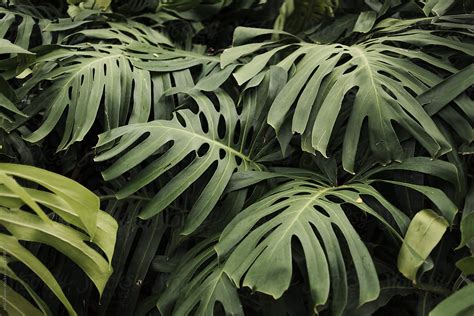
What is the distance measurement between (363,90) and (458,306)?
1.44 feet

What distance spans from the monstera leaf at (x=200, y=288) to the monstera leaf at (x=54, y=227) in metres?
0.12

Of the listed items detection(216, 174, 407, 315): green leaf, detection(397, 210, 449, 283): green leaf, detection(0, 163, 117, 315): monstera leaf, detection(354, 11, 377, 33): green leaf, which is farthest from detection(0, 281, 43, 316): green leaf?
detection(354, 11, 377, 33): green leaf

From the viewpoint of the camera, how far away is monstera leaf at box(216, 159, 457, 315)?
0.86m

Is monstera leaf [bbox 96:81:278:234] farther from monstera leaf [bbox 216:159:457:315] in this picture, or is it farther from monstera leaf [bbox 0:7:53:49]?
monstera leaf [bbox 0:7:53:49]

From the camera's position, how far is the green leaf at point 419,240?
2.94 ft

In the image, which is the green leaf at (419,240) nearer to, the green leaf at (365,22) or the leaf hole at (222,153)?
the leaf hole at (222,153)

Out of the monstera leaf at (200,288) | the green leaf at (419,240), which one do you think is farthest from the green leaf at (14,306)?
the green leaf at (419,240)

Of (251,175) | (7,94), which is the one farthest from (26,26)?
(251,175)

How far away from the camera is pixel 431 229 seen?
0.93 m

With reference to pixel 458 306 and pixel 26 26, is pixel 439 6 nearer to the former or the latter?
pixel 458 306

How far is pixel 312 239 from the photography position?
3.01ft

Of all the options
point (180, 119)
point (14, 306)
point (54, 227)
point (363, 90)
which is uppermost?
point (363, 90)

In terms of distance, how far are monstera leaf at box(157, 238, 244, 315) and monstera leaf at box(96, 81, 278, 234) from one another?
0.06 metres

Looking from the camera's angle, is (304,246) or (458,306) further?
(304,246)
